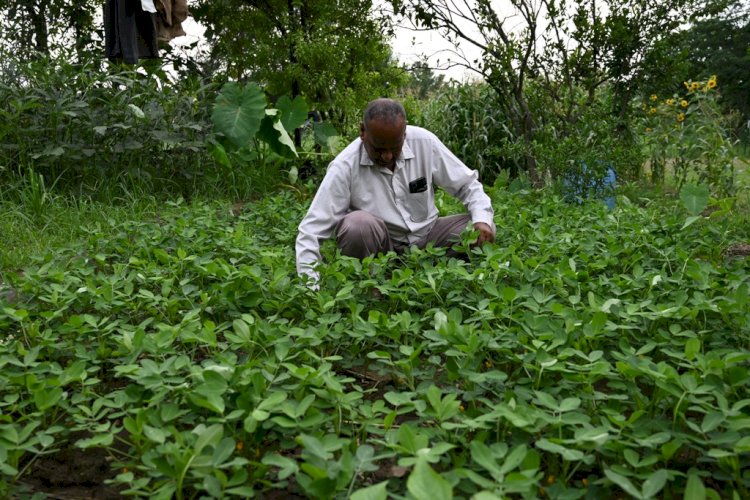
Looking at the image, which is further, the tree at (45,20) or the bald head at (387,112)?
the tree at (45,20)

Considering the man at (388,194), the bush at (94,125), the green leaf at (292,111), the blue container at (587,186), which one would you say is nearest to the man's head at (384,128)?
the man at (388,194)

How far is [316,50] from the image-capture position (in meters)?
7.34

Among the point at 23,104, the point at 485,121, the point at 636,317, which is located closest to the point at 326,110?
the point at 485,121

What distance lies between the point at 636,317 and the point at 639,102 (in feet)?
18.7

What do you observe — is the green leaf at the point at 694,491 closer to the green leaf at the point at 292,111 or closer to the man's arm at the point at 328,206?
the man's arm at the point at 328,206

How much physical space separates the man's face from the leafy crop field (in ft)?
1.77

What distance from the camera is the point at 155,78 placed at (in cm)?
646

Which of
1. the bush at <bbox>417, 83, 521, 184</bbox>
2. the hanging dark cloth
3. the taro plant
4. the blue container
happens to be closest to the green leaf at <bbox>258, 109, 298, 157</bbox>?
the taro plant

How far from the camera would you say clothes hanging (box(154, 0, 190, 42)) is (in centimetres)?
750

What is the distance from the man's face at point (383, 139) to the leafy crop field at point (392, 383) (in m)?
0.54

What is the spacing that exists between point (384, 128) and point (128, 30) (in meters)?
5.09

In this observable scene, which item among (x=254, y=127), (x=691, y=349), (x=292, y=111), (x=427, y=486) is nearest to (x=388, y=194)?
(x=691, y=349)

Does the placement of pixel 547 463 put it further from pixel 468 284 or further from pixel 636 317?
pixel 468 284

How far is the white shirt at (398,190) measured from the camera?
3453 mm
